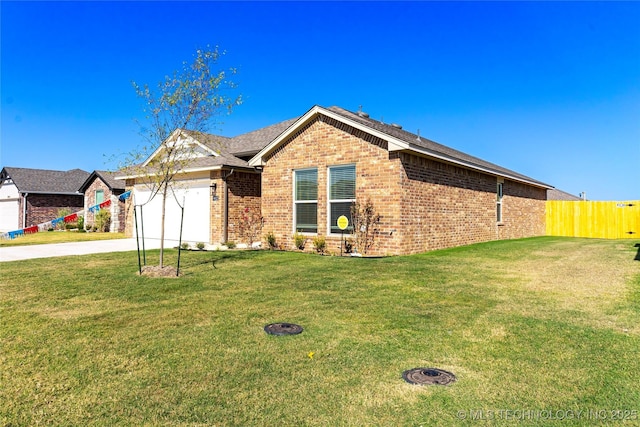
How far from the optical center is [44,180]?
1249 inches

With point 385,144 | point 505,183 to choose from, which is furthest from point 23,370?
point 505,183

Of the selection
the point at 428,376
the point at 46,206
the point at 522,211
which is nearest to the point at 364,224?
the point at 428,376

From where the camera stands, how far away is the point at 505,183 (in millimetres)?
19016

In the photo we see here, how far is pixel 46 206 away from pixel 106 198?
8.42 m

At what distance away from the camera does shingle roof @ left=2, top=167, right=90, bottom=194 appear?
99.0 feet

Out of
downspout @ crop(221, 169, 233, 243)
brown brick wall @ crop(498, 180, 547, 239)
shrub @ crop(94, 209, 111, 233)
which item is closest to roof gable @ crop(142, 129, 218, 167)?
downspout @ crop(221, 169, 233, 243)

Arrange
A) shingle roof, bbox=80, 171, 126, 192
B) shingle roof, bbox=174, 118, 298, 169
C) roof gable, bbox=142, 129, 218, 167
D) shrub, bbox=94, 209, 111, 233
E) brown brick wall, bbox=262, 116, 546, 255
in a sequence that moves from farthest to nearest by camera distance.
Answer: shingle roof, bbox=80, 171, 126, 192, shrub, bbox=94, 209, 111, 233, shingle roof, bbox=174, 118, 298, 169, brown brick wall, bbox=262, 116, 546, 255, roof gable, bbox=142, 129, 218, 167

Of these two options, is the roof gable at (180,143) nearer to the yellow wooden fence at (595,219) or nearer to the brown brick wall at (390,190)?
the brown brick wall at (390,190)

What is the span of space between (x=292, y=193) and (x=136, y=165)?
5.42 m

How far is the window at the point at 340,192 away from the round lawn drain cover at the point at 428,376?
8745 mm

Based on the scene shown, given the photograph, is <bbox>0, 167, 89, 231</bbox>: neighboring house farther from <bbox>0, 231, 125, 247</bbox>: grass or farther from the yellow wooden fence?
the yellow wooden fence

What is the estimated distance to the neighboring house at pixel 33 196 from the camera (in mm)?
30000

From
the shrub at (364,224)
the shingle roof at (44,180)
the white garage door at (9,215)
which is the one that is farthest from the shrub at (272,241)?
the white garage door at (9,215)

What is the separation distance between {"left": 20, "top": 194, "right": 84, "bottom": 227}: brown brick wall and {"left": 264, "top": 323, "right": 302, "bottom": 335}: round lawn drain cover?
31831 mm
